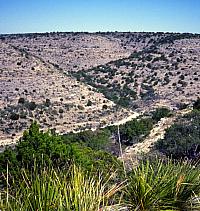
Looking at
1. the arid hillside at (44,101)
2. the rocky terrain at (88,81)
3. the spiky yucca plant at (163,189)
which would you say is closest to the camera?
the spiky yucca plant at (163,189)

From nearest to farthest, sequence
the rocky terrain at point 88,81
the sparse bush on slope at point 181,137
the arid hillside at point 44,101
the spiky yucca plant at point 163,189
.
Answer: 1. the spiky yucca plant at point 163,189
2. the sparse bush on slope at point 181,137
3. the arid hillside at point 44,101
4. the rocky terrain at point 88,81

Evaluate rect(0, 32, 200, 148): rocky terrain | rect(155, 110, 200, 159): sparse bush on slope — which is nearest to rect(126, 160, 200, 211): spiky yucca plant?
rect(155, 110, 200, 159): sparse bush on slope

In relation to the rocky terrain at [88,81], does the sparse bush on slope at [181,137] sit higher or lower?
lower

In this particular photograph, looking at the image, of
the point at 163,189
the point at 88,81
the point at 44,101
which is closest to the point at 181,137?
the point at 44,101

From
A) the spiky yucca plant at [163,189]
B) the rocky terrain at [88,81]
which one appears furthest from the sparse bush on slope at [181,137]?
the spiky yucca plant at [163,189]

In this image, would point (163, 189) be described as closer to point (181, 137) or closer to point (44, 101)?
point (181, 137)

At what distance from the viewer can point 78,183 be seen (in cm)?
343

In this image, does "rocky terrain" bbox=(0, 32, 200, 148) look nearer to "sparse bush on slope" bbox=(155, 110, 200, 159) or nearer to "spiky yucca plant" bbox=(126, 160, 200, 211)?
"sparse bush on slope" bbox=(155, 110, 200, 159)

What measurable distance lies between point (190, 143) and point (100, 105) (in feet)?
64.9

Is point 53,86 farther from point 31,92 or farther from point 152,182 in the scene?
point 152,182

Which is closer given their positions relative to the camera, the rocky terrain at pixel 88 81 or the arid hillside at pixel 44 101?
the arid hillside at pixel 44 101

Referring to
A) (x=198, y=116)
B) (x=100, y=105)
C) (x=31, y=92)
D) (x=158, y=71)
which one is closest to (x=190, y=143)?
(x=198, y=116)

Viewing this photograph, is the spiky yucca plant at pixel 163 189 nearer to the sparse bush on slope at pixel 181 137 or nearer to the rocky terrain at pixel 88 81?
the sparse bush on slope at pixel 181 137

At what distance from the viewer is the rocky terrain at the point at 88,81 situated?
126ft
